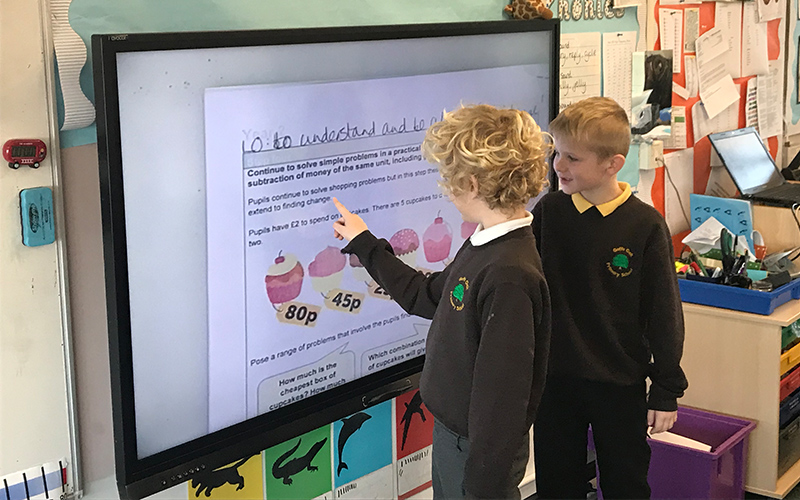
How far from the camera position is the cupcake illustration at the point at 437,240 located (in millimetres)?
2012

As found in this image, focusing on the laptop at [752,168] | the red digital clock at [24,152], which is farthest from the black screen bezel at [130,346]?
the laptop at [752,168]

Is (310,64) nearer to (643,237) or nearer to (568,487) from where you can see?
(643,237)

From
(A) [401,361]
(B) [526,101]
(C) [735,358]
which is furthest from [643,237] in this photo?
(C) [735,358]

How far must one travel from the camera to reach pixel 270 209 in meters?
1.63

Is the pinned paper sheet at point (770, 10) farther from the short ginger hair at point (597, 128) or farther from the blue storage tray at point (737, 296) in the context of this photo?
the short ginger hair at point (597, 128)

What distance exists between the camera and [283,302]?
1.69 metres

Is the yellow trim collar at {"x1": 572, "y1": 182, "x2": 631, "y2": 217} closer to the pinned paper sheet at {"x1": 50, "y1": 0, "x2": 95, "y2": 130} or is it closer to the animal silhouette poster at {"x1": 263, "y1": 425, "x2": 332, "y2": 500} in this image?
the animal silhouette poster at {"x1": 263, "y1": 425, "x2": 332, "y2": 500}

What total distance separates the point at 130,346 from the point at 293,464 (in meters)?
0.67

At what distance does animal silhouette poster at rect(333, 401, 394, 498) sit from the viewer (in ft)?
6.82

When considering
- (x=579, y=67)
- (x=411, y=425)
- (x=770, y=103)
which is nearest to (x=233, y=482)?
(x=411, y=425)

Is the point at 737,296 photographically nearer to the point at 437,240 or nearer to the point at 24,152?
the point at 437,240

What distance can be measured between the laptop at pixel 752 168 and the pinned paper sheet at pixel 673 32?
0.39 metres

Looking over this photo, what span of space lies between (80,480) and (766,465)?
2.10m

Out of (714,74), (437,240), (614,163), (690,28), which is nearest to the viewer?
(614,163)
